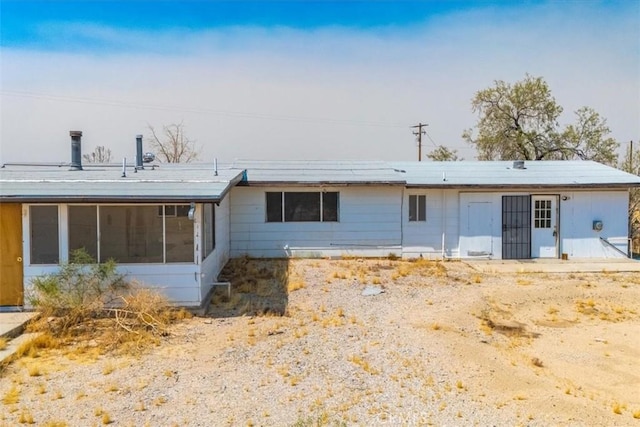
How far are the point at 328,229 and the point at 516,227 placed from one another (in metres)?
6.16

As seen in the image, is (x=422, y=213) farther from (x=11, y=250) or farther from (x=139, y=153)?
(x=11, y=250)

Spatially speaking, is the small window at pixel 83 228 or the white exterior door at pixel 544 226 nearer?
the small window at pixel 83 228

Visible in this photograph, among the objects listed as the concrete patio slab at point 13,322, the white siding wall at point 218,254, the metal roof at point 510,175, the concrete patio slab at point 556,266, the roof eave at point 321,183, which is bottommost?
the concrete patio slab at point 13,322

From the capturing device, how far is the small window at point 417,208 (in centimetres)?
1586

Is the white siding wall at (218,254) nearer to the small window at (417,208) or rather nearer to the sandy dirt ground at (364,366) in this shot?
the sandy dirt ground at (364,366)

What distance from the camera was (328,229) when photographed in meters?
15.6

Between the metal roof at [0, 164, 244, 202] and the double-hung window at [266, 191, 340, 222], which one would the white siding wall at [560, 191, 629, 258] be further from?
the metal roof at [0, 164, 244, 202]

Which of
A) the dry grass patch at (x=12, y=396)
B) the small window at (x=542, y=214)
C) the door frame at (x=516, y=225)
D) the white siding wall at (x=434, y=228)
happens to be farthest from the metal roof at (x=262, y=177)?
the dry grass patch at (x=12, y=396)

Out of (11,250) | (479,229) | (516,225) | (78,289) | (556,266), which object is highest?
(516,225)

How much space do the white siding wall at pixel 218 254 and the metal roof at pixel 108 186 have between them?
5.21 feet

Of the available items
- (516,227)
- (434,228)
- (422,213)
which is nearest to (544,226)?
(516,227)

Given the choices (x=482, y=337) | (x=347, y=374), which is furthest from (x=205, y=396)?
(x=482, y=337)

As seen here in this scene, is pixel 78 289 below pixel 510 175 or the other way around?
below

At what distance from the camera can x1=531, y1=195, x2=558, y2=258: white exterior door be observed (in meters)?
15.9
